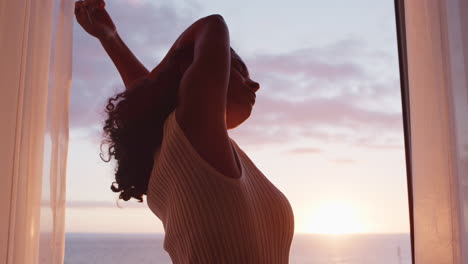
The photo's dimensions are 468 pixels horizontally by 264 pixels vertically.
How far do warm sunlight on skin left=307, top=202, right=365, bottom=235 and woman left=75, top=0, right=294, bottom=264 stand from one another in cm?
85

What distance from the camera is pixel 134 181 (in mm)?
823

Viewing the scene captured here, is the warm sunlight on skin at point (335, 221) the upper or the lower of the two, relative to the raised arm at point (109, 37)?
lower

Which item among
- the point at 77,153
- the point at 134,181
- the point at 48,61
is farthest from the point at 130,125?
the point at 77,153

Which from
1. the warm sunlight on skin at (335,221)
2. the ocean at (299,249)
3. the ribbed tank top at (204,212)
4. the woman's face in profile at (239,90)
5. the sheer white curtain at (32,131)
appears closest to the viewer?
the ribbed tank top at (204,212)

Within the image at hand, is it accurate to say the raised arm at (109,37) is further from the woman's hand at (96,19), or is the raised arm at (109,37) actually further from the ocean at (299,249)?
the ocean at (299,249)

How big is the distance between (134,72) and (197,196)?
549mm

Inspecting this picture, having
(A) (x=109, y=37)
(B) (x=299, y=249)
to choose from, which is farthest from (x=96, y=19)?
(B) (x=299, y=249)

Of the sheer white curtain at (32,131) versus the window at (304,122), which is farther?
the window at (304,122)

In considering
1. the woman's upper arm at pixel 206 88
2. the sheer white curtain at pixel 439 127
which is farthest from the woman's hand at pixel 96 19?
the sheer white curtain at pixel 439 127

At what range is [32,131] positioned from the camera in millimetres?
1161

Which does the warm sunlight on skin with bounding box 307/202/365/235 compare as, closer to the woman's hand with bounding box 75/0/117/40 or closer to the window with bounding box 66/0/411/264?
the window with bounding box 66/0/411/264

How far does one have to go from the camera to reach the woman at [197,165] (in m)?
0.71

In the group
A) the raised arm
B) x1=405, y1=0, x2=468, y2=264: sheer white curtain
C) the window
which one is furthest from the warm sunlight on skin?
the raised arm

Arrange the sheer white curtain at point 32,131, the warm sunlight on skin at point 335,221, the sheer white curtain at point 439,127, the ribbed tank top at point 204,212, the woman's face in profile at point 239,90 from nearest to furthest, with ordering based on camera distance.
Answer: the ribbed tank top at point 204,212
the woman's face in profile at point 239,90
the sheer white curtain at point 32,131
the sheer white curtain at point 439,127
the warm sunlight on skin at point 335,221
